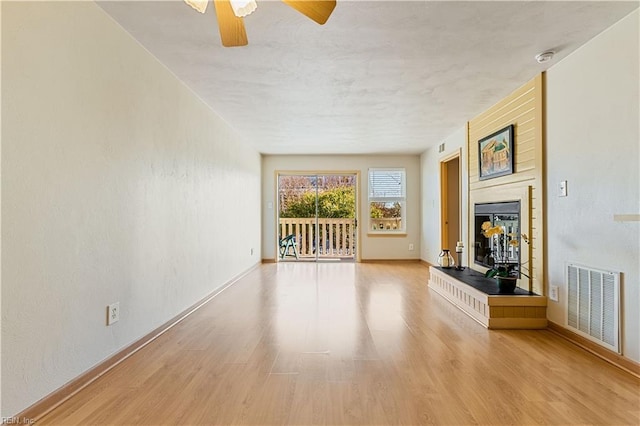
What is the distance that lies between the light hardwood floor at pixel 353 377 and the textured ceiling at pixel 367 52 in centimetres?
212

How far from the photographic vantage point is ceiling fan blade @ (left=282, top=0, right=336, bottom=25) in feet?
4.60

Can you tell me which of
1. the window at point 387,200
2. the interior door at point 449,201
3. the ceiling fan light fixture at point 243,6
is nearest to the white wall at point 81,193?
the ceiling fan light fixture at point 243,6

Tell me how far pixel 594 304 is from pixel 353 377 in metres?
1.77

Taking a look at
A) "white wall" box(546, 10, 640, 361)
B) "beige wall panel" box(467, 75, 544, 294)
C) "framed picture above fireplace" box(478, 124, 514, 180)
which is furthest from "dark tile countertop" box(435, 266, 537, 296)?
"framed picture above fireplace" box(478, 124, 514, 180)

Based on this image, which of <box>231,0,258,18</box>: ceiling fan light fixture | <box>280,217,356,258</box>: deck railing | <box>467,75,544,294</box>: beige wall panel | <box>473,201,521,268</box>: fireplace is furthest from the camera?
<box>280,217,356,258</box>: deck railing

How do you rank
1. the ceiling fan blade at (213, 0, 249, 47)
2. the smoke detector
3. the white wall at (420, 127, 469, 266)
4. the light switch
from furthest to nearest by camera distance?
the white wall at (420, 127, 469, 266), the light switch, the smoke detector, the ceiling fan blade at (213, 0, 249, 47)

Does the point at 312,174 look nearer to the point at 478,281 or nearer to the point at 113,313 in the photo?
the point at 478,281

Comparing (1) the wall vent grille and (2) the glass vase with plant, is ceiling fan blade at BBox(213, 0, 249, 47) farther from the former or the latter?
(2) the glass vase with plant

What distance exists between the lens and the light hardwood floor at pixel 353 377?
166cm

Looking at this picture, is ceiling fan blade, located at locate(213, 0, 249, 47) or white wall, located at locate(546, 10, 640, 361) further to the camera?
white wall, located at locate(546, 10, 640, 361)

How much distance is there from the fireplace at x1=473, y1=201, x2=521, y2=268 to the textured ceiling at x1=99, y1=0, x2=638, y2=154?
3.76 feet

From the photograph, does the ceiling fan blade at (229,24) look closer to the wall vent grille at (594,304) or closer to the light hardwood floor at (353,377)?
the light hardwood floor at (353,377)

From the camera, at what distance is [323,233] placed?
760cm

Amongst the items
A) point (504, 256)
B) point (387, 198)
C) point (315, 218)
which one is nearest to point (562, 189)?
point (504, 256)
